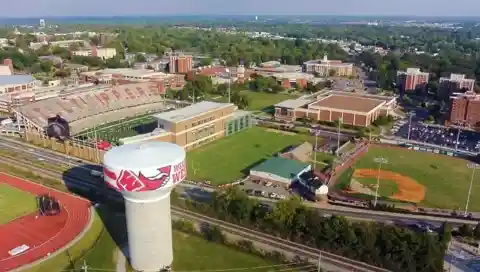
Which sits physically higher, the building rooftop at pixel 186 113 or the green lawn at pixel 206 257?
the building rooftop at pixel 186 113

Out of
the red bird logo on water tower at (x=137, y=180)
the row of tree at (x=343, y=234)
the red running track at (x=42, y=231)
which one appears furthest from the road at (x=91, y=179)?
the red bird logo on water tower at (x=137, y=180)

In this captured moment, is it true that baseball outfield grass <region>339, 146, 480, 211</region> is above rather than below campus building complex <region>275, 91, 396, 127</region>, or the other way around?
below

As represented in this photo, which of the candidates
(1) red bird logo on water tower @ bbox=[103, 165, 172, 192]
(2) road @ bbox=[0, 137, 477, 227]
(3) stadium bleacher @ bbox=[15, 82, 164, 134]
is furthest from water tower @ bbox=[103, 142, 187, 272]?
(3) stadium bleacher @ bbox=[15, 82, 164, 134]

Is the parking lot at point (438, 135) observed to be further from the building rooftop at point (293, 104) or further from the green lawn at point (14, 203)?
the green lawn at point (14, 203)

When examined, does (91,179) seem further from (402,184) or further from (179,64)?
(179,64)

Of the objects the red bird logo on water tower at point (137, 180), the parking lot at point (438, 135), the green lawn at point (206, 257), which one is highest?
the red bird logo on water tower at point (137, 180)

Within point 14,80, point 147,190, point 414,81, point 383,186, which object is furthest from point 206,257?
point 414,81

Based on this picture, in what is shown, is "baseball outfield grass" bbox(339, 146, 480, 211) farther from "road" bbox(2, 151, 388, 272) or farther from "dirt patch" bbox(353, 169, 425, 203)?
"road" bbox(2, 151, 388, 272)
